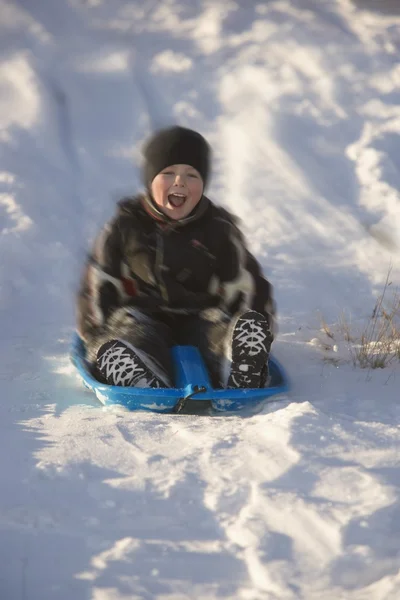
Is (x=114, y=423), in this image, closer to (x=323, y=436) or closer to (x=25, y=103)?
(x=323, y=436)

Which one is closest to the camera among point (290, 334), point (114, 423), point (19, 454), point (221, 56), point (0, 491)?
point (0, 491)

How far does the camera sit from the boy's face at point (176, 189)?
10.3ft

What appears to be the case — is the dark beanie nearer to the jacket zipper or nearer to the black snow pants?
the jacket zipper

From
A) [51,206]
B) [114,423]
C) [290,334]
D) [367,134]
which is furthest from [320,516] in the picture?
[367,134]

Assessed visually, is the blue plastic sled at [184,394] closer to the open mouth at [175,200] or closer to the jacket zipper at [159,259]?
the jacket zipper at [159,259]

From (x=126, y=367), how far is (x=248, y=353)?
455 millimetres

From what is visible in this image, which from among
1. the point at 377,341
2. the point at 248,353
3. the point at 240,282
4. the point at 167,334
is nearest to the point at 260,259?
the point at 377,341

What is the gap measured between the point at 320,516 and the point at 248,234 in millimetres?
3080

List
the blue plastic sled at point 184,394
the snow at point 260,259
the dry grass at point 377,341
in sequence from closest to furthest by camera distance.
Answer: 1. the snow at point 260,259
2. the blue plastic sled at point 184,394
3. the dry grass at point 377,341

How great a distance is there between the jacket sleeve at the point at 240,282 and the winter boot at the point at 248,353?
10.6 inches

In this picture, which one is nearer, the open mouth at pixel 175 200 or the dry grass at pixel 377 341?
the open mouth at pixel 175 200

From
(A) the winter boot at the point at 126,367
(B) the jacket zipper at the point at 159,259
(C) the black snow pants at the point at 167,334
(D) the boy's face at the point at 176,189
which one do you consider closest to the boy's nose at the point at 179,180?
(D) the boy's face at the point at 176,189

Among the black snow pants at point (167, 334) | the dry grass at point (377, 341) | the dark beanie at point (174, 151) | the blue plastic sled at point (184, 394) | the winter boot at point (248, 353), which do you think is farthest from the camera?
the dry grass at point (377, 341)

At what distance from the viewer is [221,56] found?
21.3 feet
